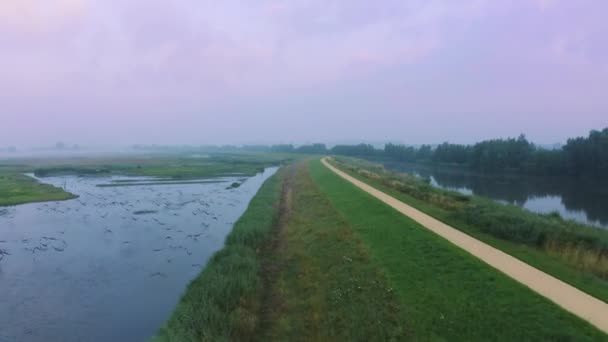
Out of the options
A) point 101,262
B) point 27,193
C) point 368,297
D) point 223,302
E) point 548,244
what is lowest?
point 101,262

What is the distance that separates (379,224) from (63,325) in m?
12.8

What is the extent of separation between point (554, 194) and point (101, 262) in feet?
146

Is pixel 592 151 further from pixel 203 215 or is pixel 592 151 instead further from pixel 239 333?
pixel 239 333

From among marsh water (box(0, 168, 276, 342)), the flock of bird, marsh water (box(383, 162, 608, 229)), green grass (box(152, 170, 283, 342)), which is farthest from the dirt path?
marsh water (box(383, 162, 608, 229))

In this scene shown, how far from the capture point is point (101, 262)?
1532cm

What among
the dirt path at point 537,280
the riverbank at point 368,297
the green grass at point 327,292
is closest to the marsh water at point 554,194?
the dirt path at point 537,280

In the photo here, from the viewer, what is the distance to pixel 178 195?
33094 mm

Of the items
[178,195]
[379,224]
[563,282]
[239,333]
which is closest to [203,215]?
[178,195]

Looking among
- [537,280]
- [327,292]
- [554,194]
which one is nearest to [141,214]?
[327,292]

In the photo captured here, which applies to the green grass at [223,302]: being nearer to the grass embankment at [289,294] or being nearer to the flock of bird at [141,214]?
the grass embankment at [289,294]

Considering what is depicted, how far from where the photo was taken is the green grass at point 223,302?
346 inches

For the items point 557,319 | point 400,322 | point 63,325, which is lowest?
point 63,325

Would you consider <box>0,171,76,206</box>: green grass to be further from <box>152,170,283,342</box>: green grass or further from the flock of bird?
<box>152,170,283,342</box>: green grass

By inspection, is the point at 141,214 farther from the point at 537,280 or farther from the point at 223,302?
the point at 537,280
